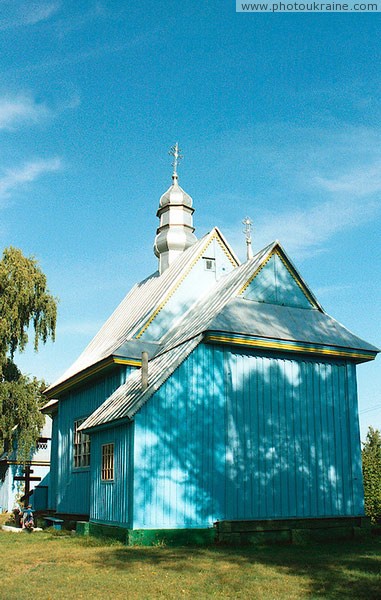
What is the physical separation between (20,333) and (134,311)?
416 inches

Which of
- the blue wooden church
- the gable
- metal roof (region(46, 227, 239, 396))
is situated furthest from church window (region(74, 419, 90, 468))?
the gable

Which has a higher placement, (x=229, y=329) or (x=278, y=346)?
(x=229, y=329)

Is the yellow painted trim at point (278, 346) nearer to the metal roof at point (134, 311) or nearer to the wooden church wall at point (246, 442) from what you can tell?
the wooden church wall at point (246, 442)

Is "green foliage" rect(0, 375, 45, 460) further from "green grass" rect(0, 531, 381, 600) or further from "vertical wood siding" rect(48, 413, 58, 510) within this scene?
"green grass" rect(0, 531, 381, 600)

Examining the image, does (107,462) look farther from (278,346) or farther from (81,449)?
(278,346)

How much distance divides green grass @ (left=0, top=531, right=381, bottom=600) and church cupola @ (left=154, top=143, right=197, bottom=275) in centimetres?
1200

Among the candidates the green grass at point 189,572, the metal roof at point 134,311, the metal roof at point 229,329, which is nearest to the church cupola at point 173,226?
the metal roof at point 134,311

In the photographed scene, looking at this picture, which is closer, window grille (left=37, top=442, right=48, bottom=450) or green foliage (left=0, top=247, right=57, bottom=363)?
green foliage (left=0, top=247, right=57, bottom=363)

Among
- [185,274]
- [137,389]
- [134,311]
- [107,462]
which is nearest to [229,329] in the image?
[137,389]

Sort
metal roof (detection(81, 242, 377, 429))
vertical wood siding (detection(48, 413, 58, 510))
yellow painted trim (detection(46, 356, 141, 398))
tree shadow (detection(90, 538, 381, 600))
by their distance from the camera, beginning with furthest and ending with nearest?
1. vertical wood siding (detection(48, 413, 58, 510))
2. yellow painted trim (detection(46, 356, 141, 398))
3. metal roof (detection(81, 242, 377, 429))
4. tree shadow (detection(90, 538, 381, 600))

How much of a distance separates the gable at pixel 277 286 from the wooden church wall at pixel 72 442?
3.89 metres

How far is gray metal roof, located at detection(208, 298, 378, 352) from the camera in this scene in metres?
15.2

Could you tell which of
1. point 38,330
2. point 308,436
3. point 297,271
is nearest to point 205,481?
point 308,436

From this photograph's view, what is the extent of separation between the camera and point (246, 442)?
14812 millimetres
